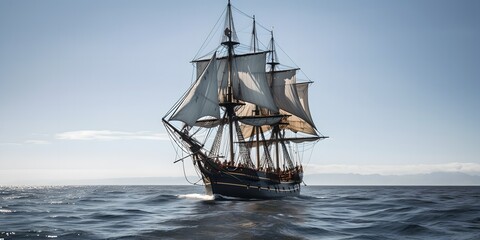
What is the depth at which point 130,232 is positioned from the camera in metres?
26.0

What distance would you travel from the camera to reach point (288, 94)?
8100 centimetres

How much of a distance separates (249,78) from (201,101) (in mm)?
13833

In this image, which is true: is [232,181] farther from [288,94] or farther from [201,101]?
[288,94]

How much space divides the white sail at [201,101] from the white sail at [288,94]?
78.9 ft

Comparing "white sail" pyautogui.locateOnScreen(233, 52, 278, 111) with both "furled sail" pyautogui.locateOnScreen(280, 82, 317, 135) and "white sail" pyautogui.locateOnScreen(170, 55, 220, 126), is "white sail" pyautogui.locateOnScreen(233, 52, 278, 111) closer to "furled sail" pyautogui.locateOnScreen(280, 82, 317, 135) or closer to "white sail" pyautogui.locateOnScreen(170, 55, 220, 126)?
"white sail" pyautogui.locateOnScreen(170, 55, 220, 126)

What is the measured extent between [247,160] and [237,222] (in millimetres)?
33405

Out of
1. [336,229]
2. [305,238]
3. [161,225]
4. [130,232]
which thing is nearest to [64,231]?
[130,232]

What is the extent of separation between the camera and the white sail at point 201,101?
52.8 meters

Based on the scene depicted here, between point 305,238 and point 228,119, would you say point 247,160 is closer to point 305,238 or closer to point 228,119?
point 228,119

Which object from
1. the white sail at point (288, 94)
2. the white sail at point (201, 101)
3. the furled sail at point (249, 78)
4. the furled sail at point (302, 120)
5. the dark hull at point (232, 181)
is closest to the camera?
the white sail at point (201, 101)

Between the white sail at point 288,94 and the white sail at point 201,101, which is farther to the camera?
the white sail at point 288,94

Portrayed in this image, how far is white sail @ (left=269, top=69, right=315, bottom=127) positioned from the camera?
7962 centimetres

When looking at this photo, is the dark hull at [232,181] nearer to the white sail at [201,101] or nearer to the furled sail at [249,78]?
the white sail at [201,101]

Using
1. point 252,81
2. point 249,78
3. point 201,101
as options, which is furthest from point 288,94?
point 201,101
